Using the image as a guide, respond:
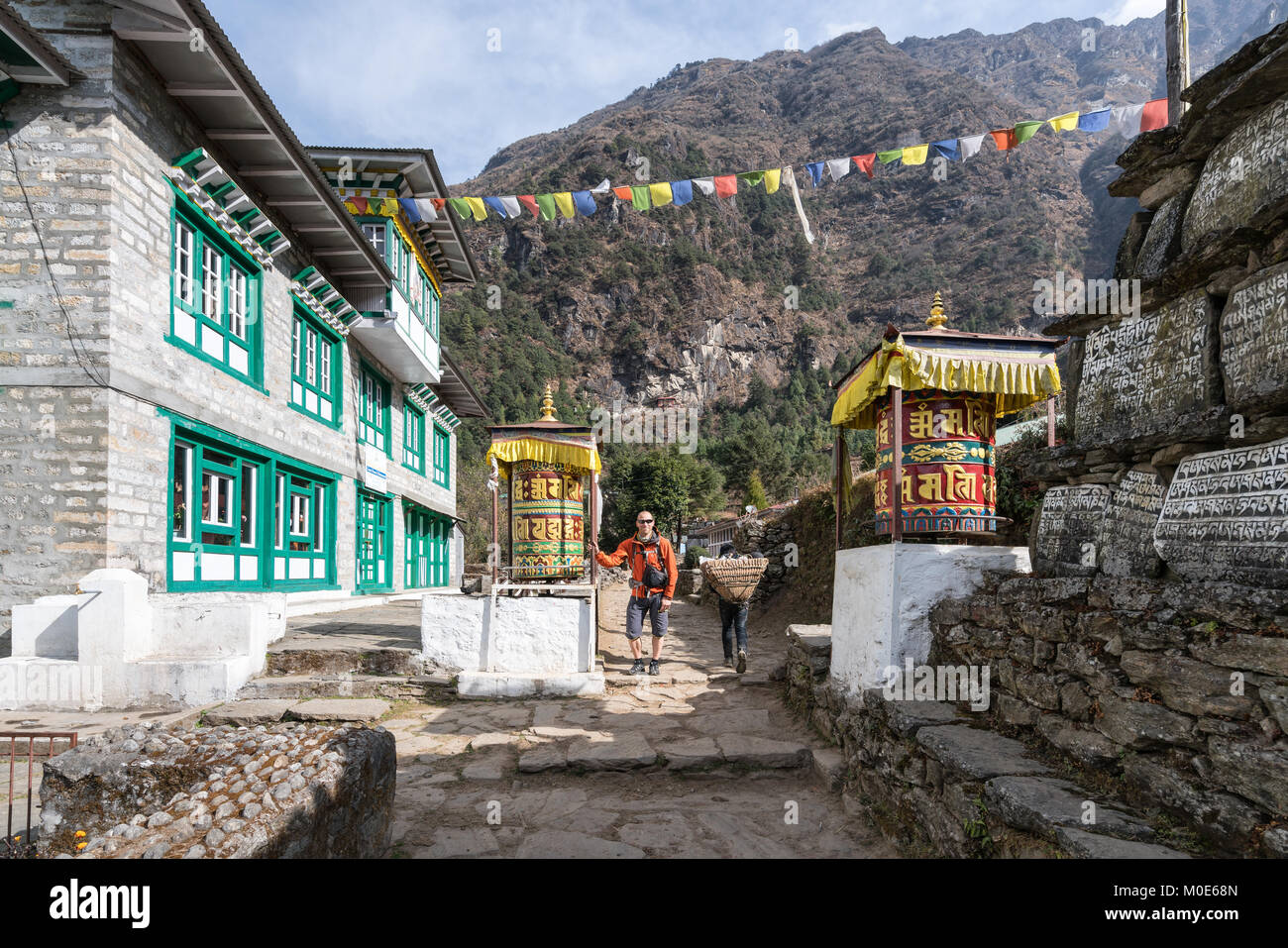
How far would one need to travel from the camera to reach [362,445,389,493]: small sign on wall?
Answer: 16.0 meters

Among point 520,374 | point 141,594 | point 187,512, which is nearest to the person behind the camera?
point 141,594

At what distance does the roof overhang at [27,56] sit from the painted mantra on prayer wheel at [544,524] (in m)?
6.53

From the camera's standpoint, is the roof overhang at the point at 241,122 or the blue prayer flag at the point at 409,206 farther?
the blue prayer flag at the point at 409,206

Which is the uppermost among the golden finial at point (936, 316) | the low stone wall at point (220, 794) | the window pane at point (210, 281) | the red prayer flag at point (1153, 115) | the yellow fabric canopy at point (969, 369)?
the red prayer flag at point (1153, 115)

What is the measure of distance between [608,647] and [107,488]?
6.63 metres

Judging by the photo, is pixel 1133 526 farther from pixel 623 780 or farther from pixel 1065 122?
pixel 1065 122

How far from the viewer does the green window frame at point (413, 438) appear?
19469 mm

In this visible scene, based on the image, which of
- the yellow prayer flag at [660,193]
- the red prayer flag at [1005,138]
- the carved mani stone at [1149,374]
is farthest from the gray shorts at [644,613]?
the red prayer flag at [1005,138]

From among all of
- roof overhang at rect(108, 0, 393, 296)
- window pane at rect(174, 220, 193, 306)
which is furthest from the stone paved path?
roof overhang at rect(108, 0, 393, 296)

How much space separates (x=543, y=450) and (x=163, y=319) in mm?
4899

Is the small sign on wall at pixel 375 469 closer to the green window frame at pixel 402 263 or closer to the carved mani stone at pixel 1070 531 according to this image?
the green window frame at pixel 402 263

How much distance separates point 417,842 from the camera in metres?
4.09
